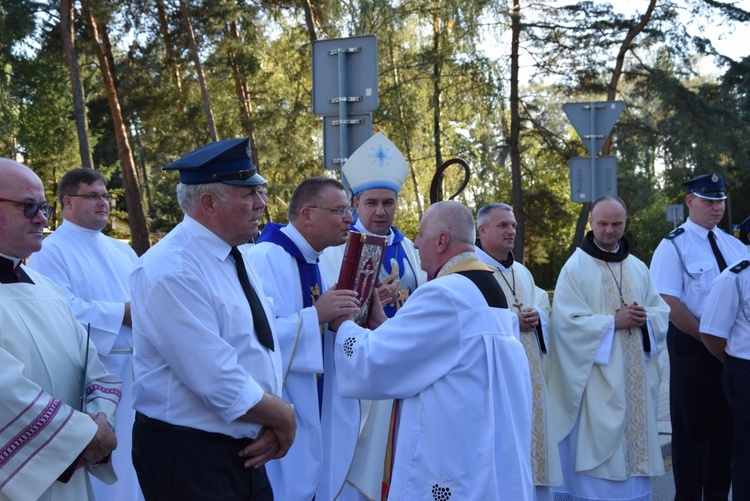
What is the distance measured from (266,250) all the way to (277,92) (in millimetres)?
25265

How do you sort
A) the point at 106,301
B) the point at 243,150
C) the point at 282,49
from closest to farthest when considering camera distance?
1. the point at 243,150
2. the point at 106,301
3. the point at 282,49

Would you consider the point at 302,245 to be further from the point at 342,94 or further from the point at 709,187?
the point at 709,187

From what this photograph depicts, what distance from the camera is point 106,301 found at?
5.63m

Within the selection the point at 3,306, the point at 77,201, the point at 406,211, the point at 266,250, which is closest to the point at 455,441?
the point at 266,250

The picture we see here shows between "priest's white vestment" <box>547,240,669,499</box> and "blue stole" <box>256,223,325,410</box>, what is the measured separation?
2792 millimetres

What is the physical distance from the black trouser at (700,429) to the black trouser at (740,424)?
1101 mm

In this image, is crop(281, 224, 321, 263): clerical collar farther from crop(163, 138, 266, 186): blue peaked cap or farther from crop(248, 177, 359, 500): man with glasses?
crop(163, 138, 266, 186): blue peaked cap

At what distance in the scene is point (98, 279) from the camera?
570cm

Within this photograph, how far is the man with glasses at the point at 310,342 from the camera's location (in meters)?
4.35

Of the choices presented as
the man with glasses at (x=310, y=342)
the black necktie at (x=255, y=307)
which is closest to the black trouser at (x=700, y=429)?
the man with glasses at (x=310, y=342)

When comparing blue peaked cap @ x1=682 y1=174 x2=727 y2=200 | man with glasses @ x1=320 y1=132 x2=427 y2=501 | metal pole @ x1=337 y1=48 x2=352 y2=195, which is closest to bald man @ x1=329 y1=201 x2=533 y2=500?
man with glasses @ x1=320 y1=132 x2=427 y2=501

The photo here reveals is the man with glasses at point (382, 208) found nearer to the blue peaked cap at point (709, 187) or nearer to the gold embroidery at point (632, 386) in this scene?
the gold embroidery at point (632, 386)

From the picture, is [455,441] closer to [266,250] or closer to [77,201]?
[266,250]

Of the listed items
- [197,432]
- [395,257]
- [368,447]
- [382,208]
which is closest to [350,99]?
[382,208]
